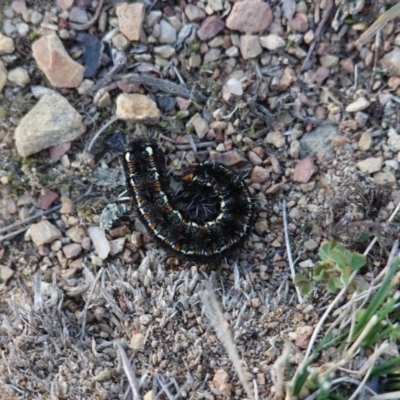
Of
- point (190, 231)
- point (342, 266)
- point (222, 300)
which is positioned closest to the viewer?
point (342, 266)

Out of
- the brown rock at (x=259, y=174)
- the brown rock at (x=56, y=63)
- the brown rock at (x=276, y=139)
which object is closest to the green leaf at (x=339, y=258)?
the brown rock at (x=259, y=174)

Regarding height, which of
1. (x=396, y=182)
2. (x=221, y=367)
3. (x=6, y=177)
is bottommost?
(x=221, y=367)

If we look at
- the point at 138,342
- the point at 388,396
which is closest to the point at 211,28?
the point at 138,342

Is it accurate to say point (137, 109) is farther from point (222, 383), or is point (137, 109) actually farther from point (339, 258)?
Answer: point (222, 383)

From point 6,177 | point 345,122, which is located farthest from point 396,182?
point 6,177

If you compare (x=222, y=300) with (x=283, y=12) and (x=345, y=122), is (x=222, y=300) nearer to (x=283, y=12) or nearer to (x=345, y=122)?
(x=345, y=122)

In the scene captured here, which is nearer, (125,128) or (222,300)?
(222,300)

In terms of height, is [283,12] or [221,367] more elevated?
[283,12]

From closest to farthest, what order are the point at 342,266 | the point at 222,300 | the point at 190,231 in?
the point at 342,266
the point at 222,300
the point at 190,231
